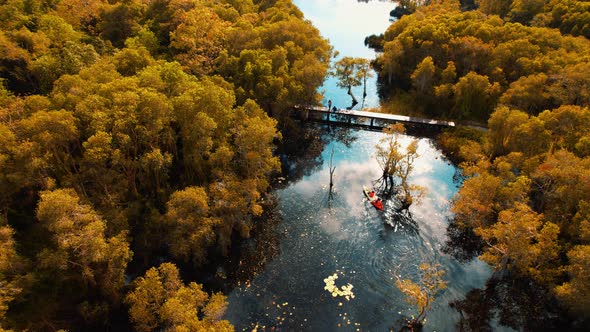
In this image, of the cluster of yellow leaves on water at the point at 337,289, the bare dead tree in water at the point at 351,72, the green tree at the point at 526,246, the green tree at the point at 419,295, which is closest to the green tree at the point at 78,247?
the cluster of yellow leaves on water at the point at 337,289

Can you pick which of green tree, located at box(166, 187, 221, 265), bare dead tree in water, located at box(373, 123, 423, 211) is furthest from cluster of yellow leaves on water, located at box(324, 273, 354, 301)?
bare dead tree in water, located at box(373, 123, 423, 211)

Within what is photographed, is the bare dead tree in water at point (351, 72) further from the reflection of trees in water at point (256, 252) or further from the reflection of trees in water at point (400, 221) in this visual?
the reflection of trees in water at point (256, 252)

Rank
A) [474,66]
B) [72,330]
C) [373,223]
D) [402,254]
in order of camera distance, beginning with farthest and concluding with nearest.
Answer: [474,66] < [373,223] < [402,254] < [72,330]

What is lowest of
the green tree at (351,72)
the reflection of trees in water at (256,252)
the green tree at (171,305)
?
the reflection of trees in water at (256,252)

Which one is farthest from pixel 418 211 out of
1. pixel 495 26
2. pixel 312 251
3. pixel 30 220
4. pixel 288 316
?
pixel 495 26

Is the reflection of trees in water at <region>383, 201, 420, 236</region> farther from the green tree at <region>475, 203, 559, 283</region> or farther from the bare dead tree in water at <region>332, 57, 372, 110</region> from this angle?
the bare dead tree in water at <region>332, 57, 372, 110</region>

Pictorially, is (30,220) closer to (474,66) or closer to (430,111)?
(430,111)
